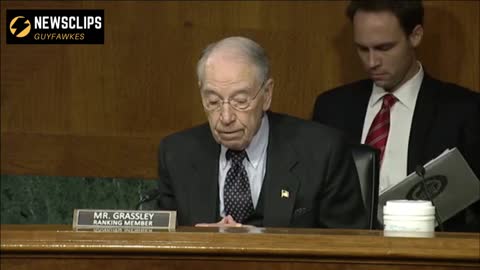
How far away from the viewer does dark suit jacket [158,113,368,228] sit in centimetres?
361

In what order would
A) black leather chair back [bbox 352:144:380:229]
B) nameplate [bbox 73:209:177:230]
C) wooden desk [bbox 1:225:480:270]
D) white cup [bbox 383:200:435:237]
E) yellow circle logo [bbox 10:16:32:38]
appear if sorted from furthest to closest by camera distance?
yellow circle logo [bbox 10:16:32:38] < black leather chair back [bbox 352:144:380:229] < white cup [bbox 383:200:435:237] < nameplate [bbox 73:209:177:230] < wooden desk [bbox 1:225:480:270]

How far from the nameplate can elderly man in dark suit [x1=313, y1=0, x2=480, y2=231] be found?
1.92 metres

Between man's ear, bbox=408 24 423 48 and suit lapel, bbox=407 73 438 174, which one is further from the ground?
man's ear, bbox=408 24 423 48

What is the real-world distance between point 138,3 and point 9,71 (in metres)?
0.63

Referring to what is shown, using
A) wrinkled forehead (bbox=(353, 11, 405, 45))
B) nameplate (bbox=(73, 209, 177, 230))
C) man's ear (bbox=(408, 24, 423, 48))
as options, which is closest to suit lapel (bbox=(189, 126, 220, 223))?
nameplate (bbox=(73, 209, 177, 230))

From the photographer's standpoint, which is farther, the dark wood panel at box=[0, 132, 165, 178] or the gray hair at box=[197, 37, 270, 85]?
the dark wood panel at box=[0, 132, 165, 178]

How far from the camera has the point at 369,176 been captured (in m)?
3.87

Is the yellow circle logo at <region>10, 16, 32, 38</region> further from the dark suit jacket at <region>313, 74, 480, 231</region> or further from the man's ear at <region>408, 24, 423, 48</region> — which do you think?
the man's ear at <region>408, 24, 423, 48</region>

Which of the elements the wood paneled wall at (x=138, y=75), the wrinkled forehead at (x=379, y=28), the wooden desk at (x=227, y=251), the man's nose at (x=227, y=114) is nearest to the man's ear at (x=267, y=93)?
the man's nose at (x=227, y=114)

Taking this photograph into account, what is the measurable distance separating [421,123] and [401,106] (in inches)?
4.7

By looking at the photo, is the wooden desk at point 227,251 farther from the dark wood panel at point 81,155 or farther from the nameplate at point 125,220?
the dark wood panel at point 81,155

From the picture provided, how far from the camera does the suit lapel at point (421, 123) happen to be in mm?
4578

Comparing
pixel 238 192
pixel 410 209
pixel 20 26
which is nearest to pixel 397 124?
pixel 238 192

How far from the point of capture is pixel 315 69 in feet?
16.8
